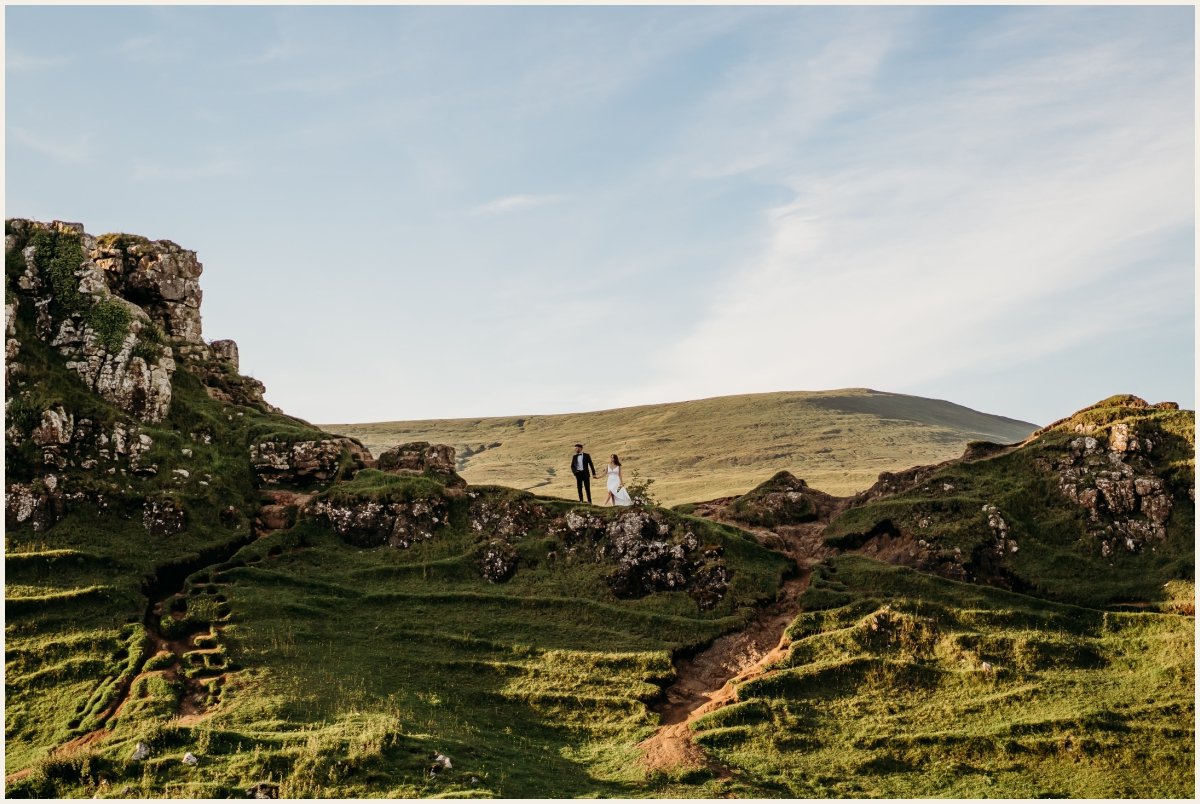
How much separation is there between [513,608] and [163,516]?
15749 mm

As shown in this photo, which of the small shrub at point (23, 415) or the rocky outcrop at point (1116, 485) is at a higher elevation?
the small shrub at point (23, 415)

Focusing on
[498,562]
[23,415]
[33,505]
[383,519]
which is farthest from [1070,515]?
[23,415]

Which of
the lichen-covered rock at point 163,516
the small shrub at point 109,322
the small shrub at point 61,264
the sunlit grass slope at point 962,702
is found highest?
the small shrub at point 61,264

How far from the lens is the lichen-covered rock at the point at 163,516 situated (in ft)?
130

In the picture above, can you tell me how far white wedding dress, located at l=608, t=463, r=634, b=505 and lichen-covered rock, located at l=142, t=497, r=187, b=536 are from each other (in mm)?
18802

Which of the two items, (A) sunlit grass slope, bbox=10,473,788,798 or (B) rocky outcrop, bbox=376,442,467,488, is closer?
(A) sunlit grass slope, bbox=10,473,788,798

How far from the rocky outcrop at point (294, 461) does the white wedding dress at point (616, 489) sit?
1313 cm

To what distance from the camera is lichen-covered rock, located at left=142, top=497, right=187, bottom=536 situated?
3970 centimetres

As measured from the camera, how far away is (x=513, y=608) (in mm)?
36938

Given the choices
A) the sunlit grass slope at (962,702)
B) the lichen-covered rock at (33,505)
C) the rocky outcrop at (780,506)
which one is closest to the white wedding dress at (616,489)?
the rocky outcrop at (780,506)

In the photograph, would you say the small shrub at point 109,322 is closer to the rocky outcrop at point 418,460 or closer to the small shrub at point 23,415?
the small shrub at point 23,415

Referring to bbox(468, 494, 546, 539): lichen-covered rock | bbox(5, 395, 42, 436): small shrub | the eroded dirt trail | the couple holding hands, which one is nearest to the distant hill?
the couple holding hands

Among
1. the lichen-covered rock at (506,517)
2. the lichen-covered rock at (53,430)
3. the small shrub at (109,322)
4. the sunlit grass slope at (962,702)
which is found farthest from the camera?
the small shrub at (109,322)

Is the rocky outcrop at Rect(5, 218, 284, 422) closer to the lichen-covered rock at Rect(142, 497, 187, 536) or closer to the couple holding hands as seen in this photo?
the lichen-covered rock at Rect(142, 497, 187, 536)
